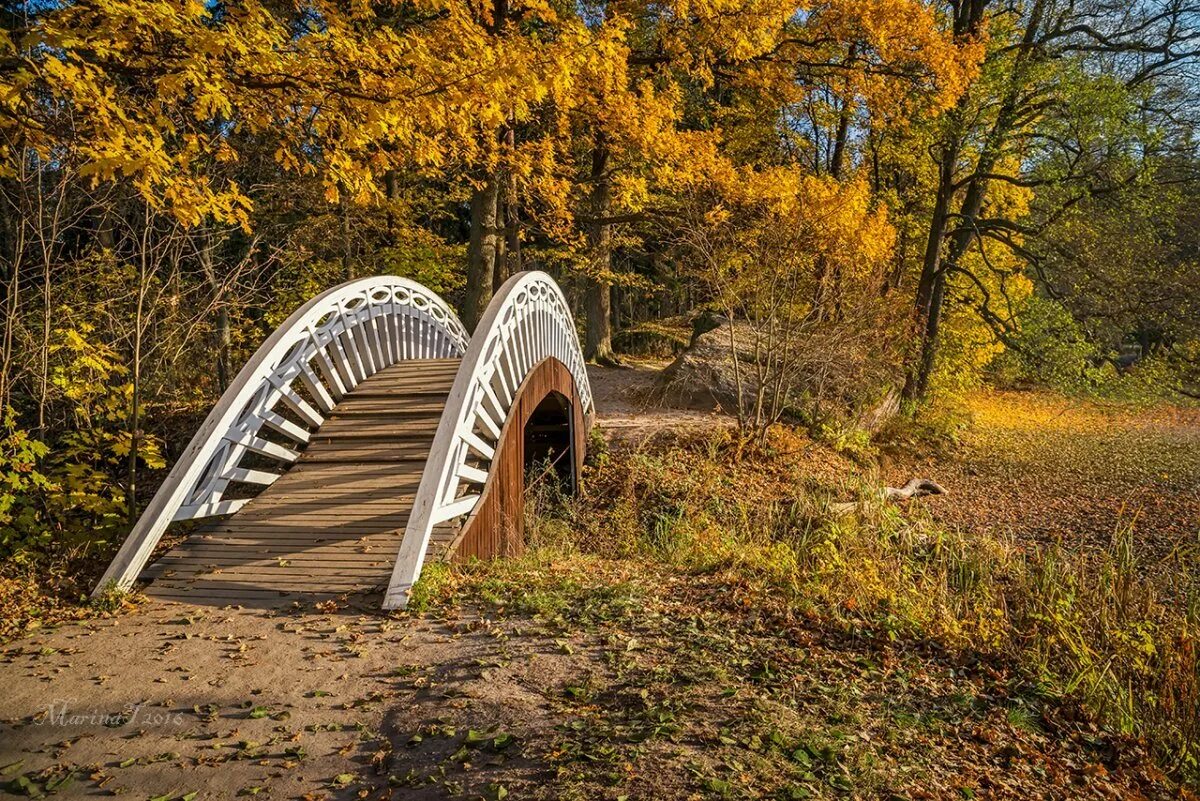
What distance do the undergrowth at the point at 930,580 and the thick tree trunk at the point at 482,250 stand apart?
4.32 meters

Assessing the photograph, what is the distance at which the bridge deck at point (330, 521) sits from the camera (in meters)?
5.73

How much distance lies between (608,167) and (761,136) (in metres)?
4.13

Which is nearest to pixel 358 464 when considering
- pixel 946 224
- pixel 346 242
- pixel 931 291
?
pixel 346 242

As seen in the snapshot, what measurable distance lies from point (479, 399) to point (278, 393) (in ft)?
8.19

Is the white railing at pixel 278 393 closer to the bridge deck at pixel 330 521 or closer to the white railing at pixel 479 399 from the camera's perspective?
the bridge deck at pixel 330 521

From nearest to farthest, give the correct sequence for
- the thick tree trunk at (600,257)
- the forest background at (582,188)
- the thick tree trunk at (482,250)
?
the forest background at (582,188) → the thick tree trunk at (482,250) → the thick tree trunk at (600,257)

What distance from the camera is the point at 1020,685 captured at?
487 centimetres

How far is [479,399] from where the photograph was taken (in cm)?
665

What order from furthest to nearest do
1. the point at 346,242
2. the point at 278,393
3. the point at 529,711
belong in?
the point at 346,242
the point at 278,393
the point at 529,711

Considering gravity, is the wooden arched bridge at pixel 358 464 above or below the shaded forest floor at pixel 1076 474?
above

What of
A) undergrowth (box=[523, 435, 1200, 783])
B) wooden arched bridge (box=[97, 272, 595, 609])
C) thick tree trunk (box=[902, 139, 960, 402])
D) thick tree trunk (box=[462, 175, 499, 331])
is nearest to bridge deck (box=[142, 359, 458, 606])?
wooden arched bridge (box=[97, 272, 595, 609])

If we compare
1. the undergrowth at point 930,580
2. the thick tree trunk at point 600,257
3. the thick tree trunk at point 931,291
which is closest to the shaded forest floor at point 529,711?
the undergrowth at point 930,580

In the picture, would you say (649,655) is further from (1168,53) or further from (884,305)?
(1168,53)

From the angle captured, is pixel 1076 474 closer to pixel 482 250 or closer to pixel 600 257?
pixel 600 257
